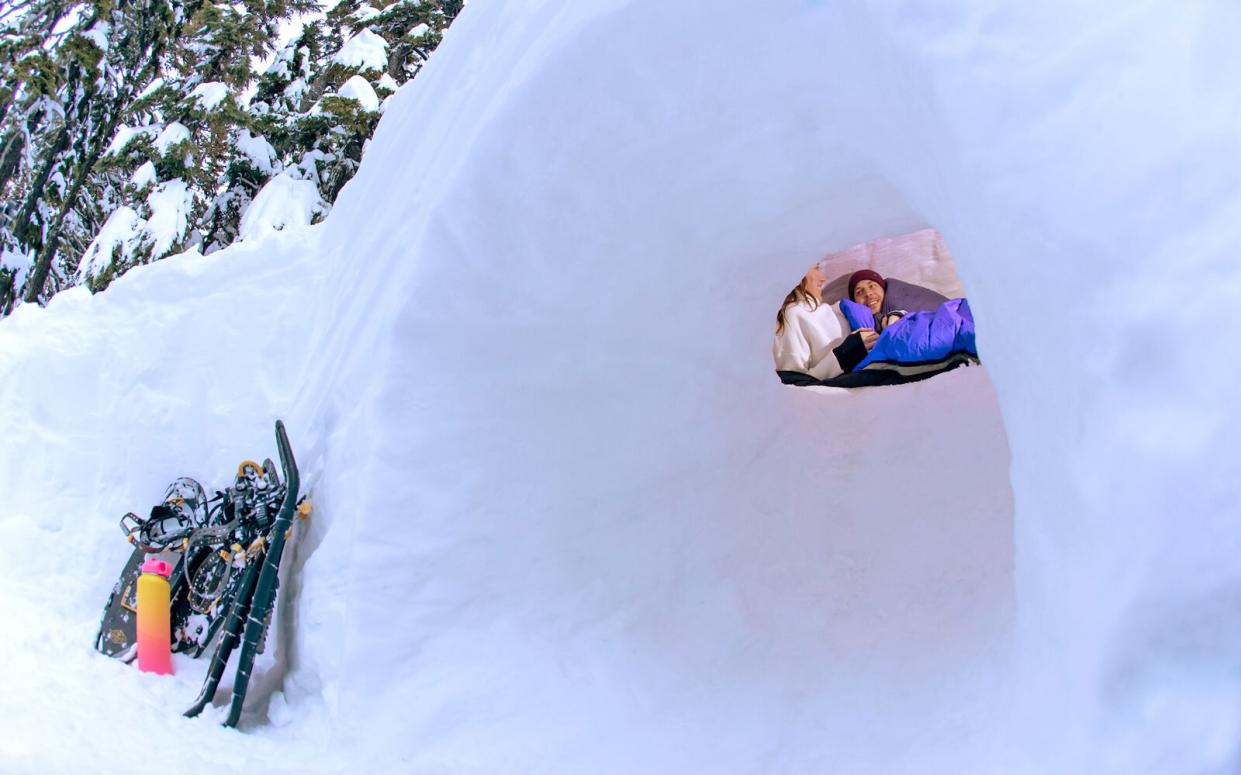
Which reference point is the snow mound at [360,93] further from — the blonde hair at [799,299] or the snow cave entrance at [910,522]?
the snow cave entrance at [910,522]

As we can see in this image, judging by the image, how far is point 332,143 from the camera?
13289 mm

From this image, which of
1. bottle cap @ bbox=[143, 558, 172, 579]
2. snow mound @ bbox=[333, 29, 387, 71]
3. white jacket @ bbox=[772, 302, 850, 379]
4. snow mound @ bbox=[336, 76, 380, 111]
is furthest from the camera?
snow mound @ bbox=[333, 29, 387, 71]

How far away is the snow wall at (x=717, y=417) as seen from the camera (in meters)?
1.67

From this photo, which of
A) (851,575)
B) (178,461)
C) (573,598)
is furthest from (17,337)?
(851,575)

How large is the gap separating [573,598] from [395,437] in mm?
920

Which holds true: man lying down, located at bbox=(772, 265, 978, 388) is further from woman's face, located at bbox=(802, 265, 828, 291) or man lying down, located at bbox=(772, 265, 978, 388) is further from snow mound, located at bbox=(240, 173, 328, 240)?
snow mound, located at bbox=(240, 173, 328, 240)

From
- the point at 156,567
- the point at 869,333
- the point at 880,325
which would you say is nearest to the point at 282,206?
the point at 880,325

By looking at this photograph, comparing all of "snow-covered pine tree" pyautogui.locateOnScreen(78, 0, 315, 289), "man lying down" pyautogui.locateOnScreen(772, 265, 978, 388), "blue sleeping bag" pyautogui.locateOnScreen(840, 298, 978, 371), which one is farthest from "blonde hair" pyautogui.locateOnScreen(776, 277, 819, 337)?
"snow-covered pine tree" pyautogui.locateOnScreen(78, 0, 315, 289)

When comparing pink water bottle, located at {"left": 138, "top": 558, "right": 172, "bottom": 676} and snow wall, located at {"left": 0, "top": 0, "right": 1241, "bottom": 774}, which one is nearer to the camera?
snow wall, located at {"left": 0, "top": 0, "right": 1241, "bottom": 774}

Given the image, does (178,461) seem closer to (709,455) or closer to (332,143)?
(709,455)

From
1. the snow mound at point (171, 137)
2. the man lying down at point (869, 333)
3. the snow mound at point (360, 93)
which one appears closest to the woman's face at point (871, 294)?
the man lying down at point (869, 333)

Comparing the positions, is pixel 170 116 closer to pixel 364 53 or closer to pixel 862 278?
pixel 364 53

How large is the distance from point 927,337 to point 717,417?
155 cm

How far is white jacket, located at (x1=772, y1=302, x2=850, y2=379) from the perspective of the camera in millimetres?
5621
